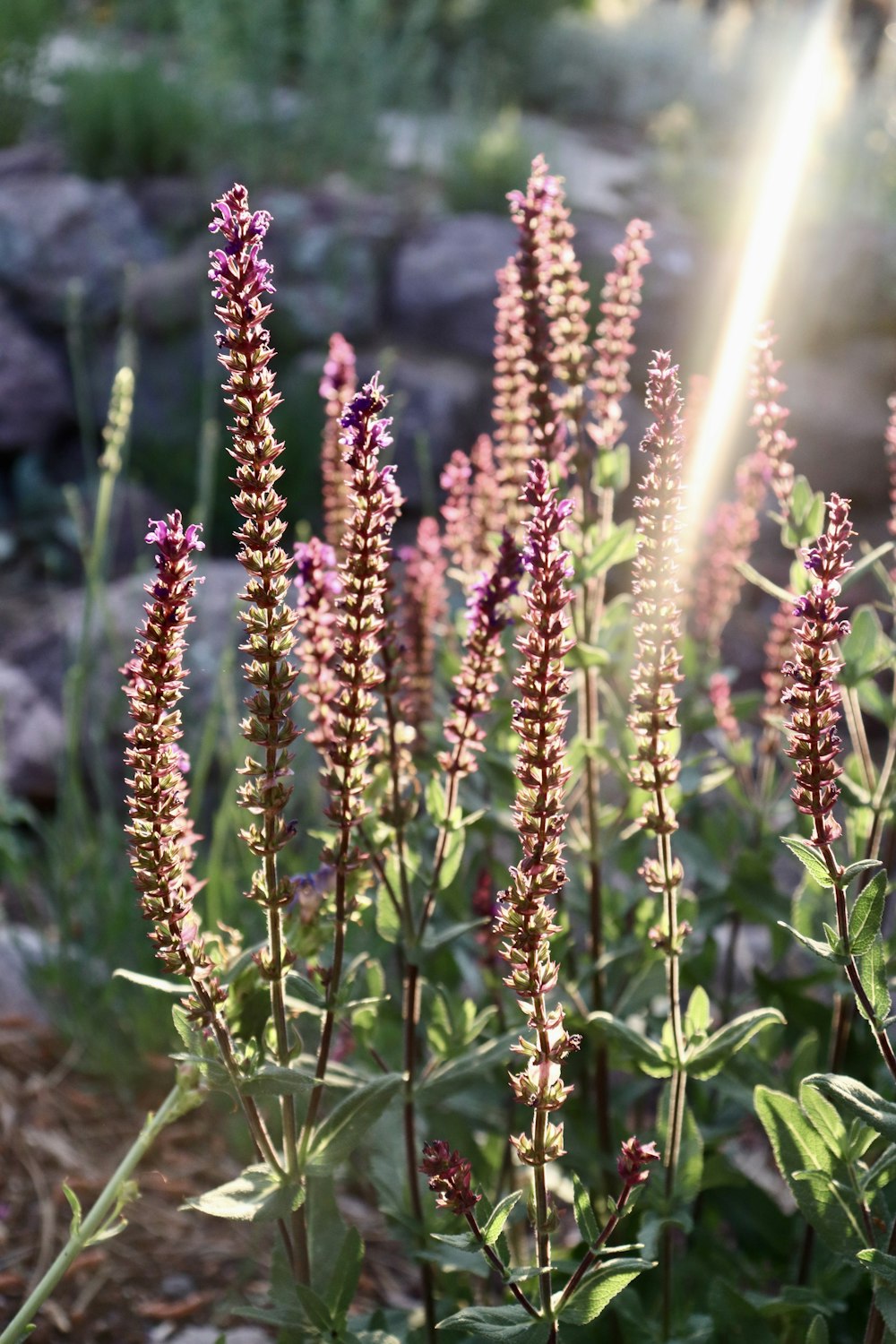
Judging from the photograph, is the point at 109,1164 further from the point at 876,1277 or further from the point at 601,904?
the point at 876,1277

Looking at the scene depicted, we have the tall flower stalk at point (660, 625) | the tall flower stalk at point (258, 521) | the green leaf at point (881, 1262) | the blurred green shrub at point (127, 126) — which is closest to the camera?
the tall flower stalk at point (258, 521)

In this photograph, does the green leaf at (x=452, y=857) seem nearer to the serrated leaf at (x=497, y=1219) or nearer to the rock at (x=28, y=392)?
the serrated leaf at (x=497, y=1219)

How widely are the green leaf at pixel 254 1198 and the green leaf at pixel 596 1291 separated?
0.37m

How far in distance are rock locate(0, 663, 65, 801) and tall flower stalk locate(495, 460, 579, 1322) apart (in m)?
3.92

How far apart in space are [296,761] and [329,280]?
478cm

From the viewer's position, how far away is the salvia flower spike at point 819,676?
1516mm

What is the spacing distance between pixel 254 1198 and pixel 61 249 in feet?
25.3

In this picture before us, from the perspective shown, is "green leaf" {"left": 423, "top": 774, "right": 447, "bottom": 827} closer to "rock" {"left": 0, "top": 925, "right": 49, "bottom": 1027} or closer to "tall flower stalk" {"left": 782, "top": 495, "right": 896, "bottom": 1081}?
"tall flower stalk" {"left": 782, "top": 495, "right": 896, "bottom": 1081}

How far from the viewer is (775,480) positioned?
2.36 metres

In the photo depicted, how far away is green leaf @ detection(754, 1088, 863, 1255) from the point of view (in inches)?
74.6

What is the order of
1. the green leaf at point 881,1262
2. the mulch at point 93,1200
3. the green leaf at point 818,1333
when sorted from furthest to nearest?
the mulch at point 93,1200, the green leaf at point 818,1333, the green leaf at point 881,1262

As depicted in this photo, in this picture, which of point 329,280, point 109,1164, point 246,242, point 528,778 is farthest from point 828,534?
point 329,280

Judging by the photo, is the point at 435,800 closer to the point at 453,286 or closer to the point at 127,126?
the point at 453,286

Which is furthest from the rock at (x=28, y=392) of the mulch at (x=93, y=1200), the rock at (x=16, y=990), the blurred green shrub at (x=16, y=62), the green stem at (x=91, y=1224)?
the green stem at (x=91, y=1224)
